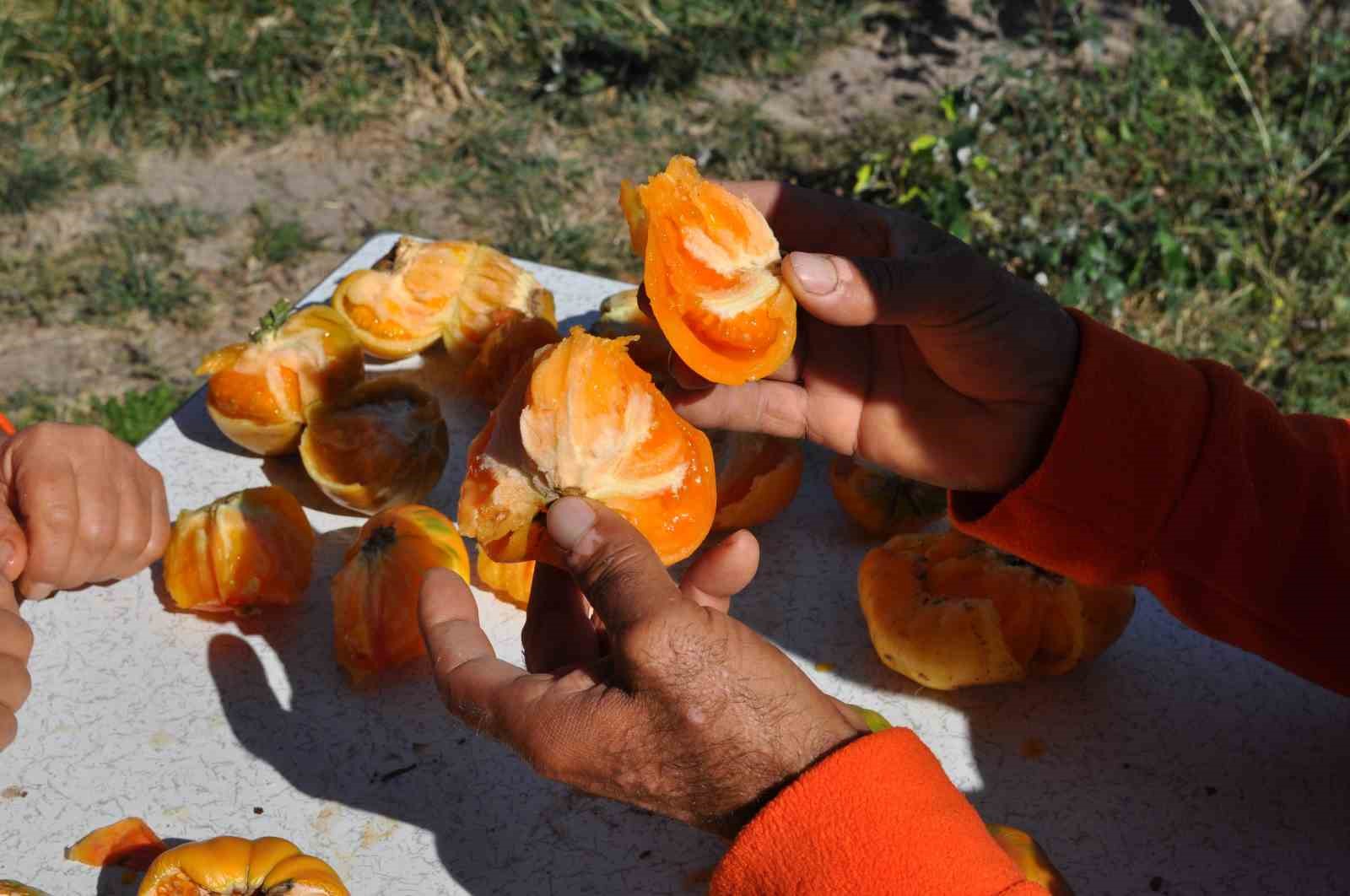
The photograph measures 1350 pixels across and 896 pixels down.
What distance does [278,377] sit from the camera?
7.14 feet

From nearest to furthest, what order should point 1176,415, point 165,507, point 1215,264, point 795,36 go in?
point 1176,415, point 165,507, point 1215,264, point 795,36

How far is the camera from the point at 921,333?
1836mm

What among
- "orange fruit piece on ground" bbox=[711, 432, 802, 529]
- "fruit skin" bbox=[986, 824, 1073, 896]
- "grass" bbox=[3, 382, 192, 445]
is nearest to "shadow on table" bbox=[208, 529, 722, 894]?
"fruit skin" bbox=[986, 824, 1073, 896]

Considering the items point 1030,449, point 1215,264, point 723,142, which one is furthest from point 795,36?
point 1030,449

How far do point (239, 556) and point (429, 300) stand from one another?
67cm

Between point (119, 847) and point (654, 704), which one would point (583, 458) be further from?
point (119, 847)

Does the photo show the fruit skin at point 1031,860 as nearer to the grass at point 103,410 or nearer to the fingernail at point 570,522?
the fingernail at point 570,522

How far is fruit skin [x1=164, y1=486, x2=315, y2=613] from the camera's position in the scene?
1928 millimetres

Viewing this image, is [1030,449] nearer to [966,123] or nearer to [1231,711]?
[1231,711]

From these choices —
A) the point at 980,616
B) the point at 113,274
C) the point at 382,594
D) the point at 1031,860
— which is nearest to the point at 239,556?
the point at 382,594

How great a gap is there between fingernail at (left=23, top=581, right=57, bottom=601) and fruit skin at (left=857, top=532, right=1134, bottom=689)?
4.04ft

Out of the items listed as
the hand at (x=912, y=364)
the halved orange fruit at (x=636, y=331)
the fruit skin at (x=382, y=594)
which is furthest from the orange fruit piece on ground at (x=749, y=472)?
the fruit skin at (x=382, y=594)

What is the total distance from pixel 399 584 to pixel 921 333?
0.83m

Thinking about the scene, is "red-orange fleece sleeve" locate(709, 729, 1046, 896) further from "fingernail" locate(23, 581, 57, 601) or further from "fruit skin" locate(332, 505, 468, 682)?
"fingernail" locate(23, 581, 57, 601)
